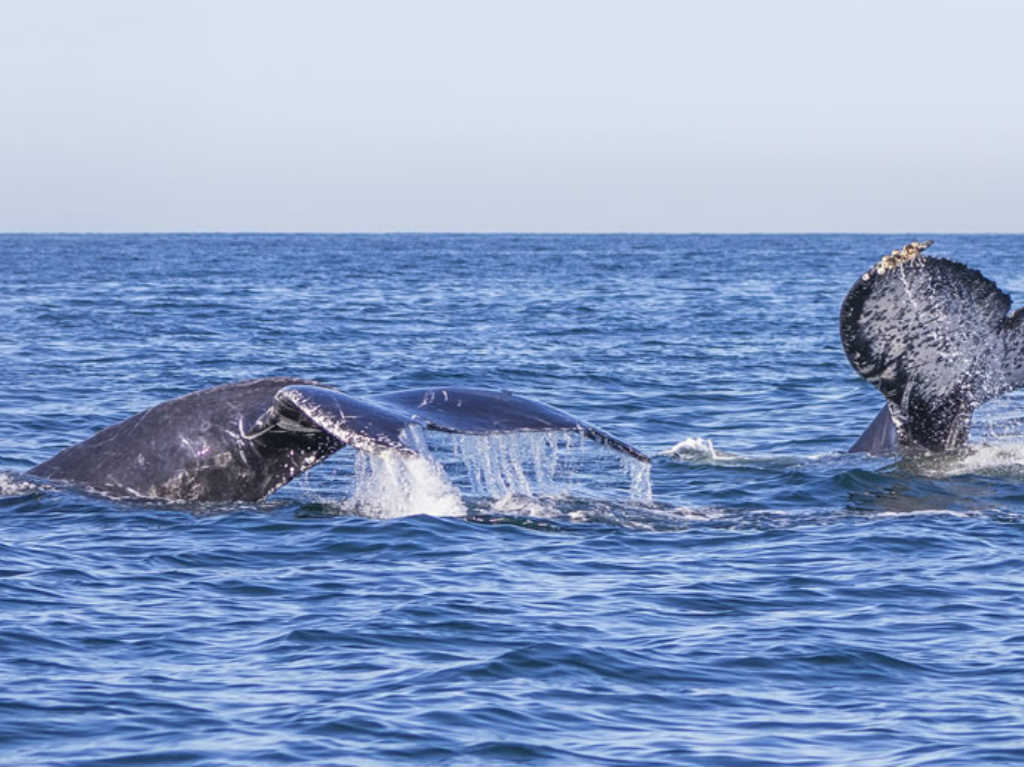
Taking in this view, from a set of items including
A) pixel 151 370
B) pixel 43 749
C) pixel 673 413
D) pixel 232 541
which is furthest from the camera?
pixel 151 370

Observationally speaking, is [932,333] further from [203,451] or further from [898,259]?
[203,451]

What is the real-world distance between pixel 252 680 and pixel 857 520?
5.32m

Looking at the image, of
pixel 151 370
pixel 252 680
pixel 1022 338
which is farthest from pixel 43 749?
pixel 151 370

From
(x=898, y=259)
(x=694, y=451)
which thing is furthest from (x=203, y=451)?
(x=694, y=451)

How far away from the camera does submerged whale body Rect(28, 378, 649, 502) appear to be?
30.4 feet

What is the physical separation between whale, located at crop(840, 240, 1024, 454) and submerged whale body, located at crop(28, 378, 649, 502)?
2.78 metres

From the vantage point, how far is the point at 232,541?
425 inches

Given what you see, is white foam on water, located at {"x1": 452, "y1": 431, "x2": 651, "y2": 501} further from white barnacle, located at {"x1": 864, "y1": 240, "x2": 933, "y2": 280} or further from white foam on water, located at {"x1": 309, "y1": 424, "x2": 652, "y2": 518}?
white barnacle, located at {"x1": 864, "y1": 240, "x2": 933, "y2": 280}

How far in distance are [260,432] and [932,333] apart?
15.3 ft

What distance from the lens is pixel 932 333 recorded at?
11.7 metres

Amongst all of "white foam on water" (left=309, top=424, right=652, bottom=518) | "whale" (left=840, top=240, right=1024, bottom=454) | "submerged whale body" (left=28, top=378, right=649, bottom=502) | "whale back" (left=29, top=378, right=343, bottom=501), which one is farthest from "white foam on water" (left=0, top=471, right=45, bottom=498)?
"whale" (left=840, top=240, right=1024, bottom=454)

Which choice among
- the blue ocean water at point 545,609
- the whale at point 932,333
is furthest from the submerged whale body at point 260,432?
the whale at point 932,333

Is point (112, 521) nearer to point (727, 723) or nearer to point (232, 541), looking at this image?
point (232, 541)

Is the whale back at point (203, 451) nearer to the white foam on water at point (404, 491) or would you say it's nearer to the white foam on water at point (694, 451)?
the white foam on water at point (404, 491)
